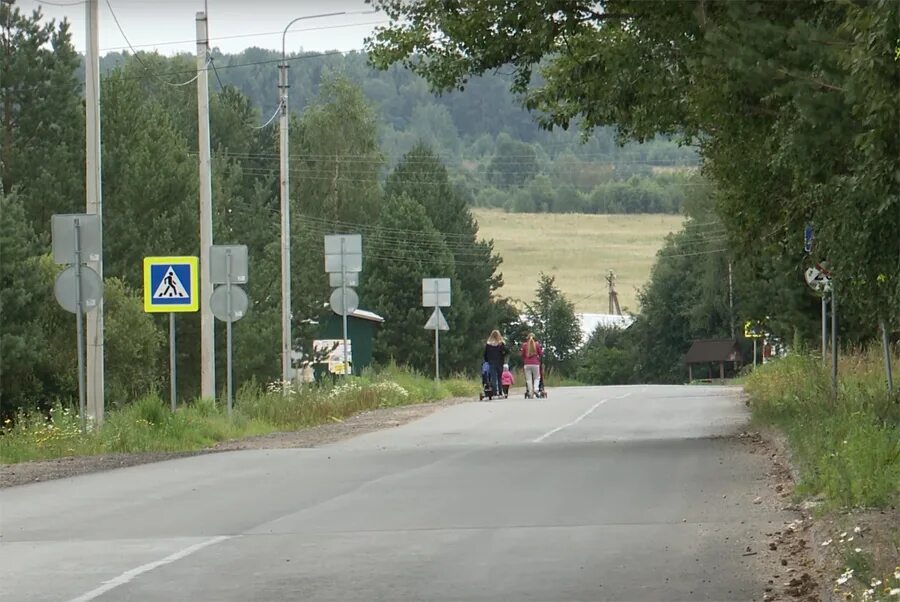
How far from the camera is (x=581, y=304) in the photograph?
195375 mm

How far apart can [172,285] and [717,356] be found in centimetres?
8073

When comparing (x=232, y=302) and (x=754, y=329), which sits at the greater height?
(x=232, y=302)

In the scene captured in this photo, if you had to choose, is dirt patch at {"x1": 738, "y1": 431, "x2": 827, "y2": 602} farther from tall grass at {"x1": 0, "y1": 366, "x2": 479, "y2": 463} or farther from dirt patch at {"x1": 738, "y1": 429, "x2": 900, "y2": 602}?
tall grass at {"x1": 0, "y1": 366, "x2": 479, "y2": 463}

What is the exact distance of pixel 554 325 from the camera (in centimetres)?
12381

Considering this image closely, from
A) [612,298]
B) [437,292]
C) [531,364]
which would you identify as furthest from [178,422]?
[612,298]

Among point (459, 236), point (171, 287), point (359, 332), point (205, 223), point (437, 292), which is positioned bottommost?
point (359, 332)

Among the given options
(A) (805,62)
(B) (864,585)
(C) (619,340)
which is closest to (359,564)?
(B) (864,585)

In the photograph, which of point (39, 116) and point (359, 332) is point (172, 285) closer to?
point (39, 116)

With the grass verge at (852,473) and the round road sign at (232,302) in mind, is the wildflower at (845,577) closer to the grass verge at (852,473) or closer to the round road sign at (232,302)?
the grass verge at (852,473)

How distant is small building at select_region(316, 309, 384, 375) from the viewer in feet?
312

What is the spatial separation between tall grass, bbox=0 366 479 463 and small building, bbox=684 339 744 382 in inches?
2602

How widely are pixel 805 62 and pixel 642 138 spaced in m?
10.9

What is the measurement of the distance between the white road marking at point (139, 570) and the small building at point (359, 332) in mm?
81629

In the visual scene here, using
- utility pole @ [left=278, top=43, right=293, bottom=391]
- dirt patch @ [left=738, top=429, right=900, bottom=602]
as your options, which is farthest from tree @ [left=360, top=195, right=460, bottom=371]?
dirt patch @ [left=738, top=429, right=900, bottom=602]
